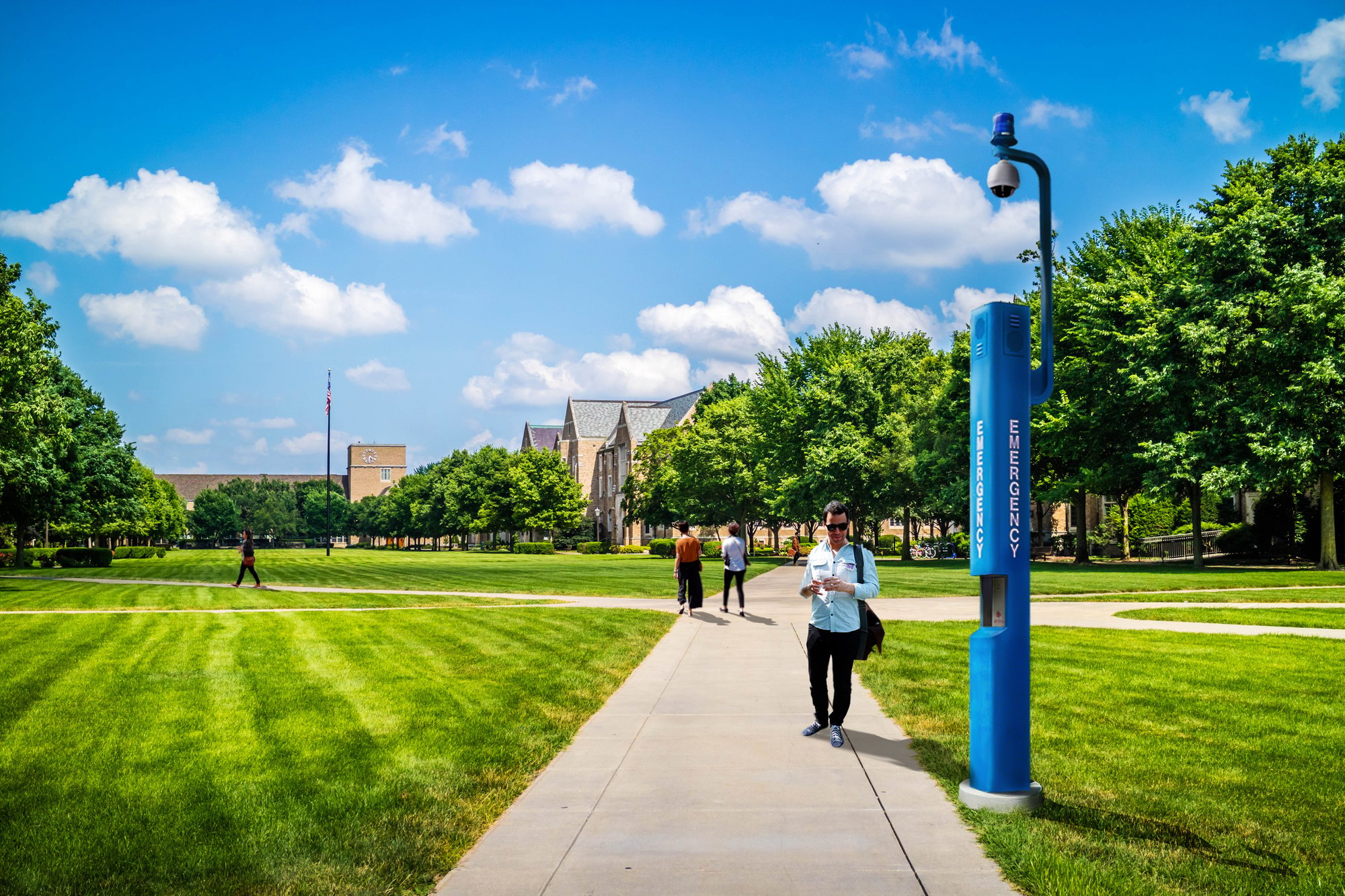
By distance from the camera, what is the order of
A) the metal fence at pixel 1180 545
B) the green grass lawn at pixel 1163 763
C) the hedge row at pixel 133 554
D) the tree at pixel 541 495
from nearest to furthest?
1. the green grass lawn at pixel 1163 763
2. the metal fence at pixel 1180 545
3. the hedge row at pixel 133 554
4. the tree at pixel 541 495

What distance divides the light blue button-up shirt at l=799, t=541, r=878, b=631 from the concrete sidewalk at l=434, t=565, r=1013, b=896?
0.93 metres

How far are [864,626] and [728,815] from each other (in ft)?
8.00

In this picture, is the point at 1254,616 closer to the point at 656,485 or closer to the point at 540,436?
the point at 656,485

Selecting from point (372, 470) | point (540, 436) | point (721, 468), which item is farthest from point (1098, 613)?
point (372, 470)

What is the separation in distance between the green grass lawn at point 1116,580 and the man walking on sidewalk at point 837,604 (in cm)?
1273

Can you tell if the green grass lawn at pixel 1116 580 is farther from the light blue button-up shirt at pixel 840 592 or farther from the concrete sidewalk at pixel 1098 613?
the light blue button-up shirt at pixel 840 592

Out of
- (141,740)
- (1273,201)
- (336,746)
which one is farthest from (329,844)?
(1273,201)

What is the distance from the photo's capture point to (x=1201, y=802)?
5.73 m

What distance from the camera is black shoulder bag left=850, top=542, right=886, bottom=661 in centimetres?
743

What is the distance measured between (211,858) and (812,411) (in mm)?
47342

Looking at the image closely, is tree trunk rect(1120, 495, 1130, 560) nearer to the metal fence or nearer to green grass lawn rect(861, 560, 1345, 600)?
the metal fence

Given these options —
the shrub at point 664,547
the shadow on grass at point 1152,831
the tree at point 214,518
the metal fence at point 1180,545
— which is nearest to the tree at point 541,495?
the shrub at point 664,547

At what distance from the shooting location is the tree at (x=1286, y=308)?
2845cm

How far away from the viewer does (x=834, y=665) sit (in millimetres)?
7340
